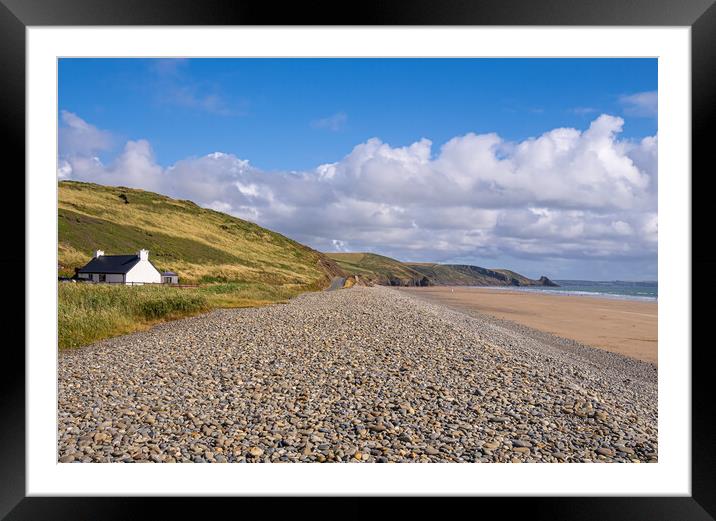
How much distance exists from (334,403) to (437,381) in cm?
200

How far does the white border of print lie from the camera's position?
3.18 m

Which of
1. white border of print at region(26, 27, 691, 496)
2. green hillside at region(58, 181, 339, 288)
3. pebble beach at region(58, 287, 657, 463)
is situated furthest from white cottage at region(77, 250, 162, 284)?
white border of print at region(26, 27, 691, 496)

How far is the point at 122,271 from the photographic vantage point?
36969 mm

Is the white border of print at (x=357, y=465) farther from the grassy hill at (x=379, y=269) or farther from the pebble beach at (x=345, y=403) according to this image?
the grassy hill at (x=379, y=269)

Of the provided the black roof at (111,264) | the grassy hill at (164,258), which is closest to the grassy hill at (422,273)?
the grassy hill at (164,258)

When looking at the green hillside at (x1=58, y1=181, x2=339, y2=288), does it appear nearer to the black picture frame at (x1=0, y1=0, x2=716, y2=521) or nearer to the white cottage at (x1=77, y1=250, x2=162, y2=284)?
the white cottage at (x1=77, y1=250, x2=162, y2=284)

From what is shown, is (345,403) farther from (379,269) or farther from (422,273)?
(422,273)

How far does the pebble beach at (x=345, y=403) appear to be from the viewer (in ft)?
16.1

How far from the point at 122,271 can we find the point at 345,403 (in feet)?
117

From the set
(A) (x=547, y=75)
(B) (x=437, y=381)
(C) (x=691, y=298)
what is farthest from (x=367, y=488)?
(A) (x=547, y=75)
